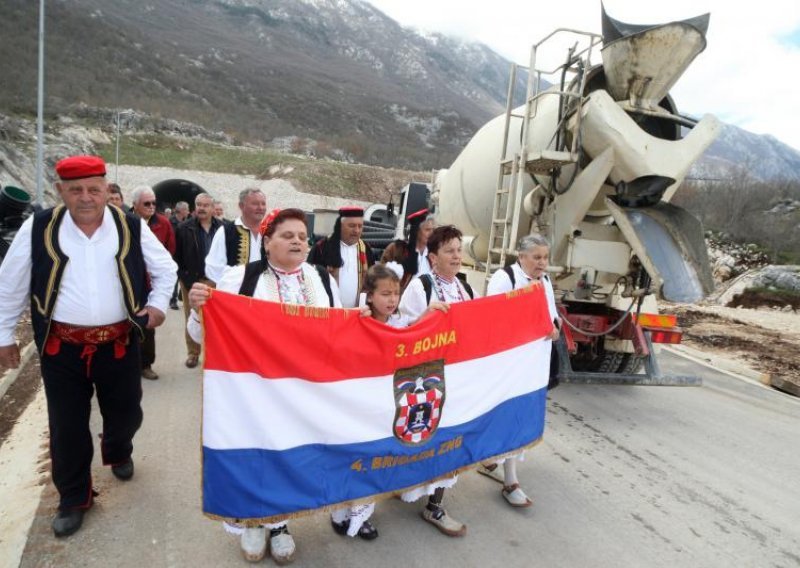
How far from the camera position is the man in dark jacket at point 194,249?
5.80 meters

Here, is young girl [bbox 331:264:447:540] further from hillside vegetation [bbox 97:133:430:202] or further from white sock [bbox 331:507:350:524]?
hillside vegetation [bbox 97:133:430:202]

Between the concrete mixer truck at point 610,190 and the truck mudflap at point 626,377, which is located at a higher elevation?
the concrete mixer truck at point 610,190

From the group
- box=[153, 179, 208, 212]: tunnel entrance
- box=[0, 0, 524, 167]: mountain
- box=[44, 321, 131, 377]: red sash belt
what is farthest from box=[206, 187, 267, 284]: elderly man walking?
box=[0, 0, 524, 167]: mountain

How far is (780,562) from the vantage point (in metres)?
3.07

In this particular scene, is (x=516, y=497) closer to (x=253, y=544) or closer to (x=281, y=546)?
(x=281, y=546)

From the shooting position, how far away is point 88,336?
2836 mm

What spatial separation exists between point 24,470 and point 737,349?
10.4 m

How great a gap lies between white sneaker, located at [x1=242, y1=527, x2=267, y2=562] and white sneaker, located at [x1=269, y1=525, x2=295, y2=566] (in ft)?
0.17

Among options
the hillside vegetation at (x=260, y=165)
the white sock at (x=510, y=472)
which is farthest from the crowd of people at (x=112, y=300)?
the hillside vegetation at (x=260, y=165)

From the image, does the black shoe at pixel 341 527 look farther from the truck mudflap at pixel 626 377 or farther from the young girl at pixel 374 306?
the truck mudflap at pixel 626 377

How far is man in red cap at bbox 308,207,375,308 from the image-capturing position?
443cm

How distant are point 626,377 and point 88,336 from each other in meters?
4.94

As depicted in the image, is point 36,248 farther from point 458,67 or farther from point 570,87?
point 458,67

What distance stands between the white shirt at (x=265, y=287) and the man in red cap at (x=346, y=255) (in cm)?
134
